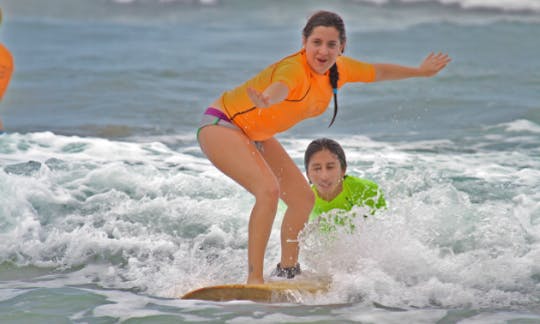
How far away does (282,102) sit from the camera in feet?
16.3

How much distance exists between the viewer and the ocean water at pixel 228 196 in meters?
5.12

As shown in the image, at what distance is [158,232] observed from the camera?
680 cm

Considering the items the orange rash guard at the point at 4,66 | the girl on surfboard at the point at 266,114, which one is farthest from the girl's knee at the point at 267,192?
the orange rash guard at the point at 4,66

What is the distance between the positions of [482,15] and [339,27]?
18.8m

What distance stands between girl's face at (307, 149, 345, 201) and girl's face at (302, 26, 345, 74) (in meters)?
0.87

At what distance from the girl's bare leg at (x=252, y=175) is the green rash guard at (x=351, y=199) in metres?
1.09

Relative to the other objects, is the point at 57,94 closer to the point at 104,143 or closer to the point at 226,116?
the point at 104,143

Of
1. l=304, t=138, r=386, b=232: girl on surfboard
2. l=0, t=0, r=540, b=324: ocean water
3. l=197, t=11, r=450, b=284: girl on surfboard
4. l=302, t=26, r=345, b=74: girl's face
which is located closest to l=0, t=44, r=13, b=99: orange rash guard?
l=0, t=0, r=540, b=324: ocean water

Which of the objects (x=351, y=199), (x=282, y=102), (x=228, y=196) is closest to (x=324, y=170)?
(x=351, y=199)

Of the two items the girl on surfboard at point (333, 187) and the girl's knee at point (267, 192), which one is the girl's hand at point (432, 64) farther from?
the girl's knee at point (267, 192)

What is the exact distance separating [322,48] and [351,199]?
4.76 ft

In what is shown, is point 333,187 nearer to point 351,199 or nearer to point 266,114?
point 351,199

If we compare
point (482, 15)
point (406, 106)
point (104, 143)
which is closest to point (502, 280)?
point (104, 143)

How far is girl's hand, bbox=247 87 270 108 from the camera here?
14.9ft
